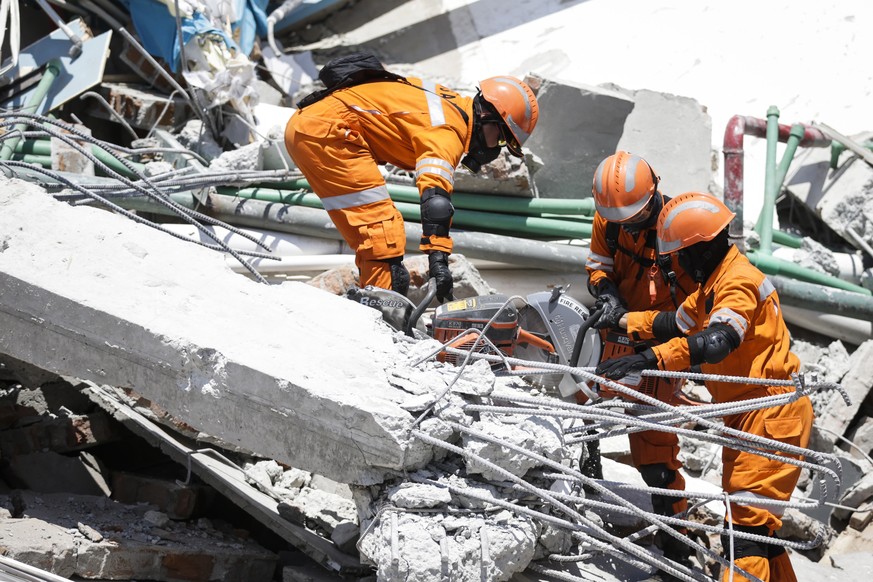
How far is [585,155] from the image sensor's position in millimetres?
7113

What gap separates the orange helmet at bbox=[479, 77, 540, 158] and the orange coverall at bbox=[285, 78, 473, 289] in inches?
5.4

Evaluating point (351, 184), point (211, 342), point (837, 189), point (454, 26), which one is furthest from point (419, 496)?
point (454, 26)

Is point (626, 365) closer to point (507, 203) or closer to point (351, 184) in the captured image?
point (351, 184)

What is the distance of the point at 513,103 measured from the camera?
4992mm

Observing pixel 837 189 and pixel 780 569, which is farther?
pixel 837 189

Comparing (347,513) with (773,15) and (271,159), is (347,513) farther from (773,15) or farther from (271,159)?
(773,15)

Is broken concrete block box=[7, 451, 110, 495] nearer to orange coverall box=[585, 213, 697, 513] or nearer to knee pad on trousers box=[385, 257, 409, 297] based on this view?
knee pad on trousers box=[385, 257, 409, 297]

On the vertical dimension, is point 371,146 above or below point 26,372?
above

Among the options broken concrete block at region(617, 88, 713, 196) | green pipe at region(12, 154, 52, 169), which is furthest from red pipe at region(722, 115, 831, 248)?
green pipe at region(12, 154, 52, 169)

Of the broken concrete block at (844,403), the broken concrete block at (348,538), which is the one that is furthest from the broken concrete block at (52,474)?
the broken concrete block at (844,403)

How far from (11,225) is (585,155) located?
14.1ft

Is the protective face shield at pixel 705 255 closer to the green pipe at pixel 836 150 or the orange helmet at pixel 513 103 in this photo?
the orange helmet at pixel 513 103

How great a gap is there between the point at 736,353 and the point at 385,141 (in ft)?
6.74

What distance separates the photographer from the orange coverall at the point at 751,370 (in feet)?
13.1
